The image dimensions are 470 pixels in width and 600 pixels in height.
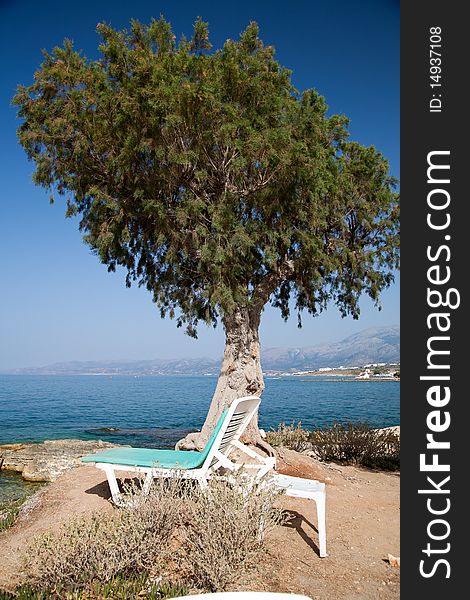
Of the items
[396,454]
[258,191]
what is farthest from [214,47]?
[396,454]

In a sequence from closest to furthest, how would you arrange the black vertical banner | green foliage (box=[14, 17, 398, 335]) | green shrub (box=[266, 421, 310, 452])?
the black vertical banner, green foliage (box=[14, 17, 398, 335]), green shrub (box=[266, 421, 310, 452])

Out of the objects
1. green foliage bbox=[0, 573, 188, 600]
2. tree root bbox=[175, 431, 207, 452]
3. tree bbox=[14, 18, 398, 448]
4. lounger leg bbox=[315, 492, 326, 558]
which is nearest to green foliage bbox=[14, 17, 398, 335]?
tree bbox=[14, 18, 398, 448]

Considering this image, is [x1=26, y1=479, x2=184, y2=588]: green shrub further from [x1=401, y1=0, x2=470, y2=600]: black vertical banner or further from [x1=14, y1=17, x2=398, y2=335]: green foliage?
[x1=14, y1=17, x2=398, y2=335]: green foliage

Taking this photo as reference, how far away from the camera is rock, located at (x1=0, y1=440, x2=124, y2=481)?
445 inches

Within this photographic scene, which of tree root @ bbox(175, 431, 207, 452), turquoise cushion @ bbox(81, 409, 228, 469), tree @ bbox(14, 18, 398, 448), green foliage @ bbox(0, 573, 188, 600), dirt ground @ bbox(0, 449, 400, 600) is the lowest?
dirt ground @ bbox(0, 449, 400, 600)

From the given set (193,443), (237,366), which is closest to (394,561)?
(193,443)

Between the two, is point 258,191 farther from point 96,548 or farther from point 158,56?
point 96,548

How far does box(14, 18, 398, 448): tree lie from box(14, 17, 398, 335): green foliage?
0.02m

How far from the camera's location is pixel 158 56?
860 cm

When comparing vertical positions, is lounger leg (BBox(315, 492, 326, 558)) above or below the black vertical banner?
below

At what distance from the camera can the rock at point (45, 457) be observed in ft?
37.1

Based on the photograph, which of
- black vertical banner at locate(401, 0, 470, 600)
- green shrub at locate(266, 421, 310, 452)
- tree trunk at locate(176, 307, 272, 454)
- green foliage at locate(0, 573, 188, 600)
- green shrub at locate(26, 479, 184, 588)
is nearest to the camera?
black vertical banner at locate(401, 0, 470, 600)

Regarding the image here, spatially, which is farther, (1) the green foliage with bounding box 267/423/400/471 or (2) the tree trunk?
(1) the green foliage with bounding box 267/423/400/471

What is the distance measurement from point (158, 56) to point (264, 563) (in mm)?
7773
